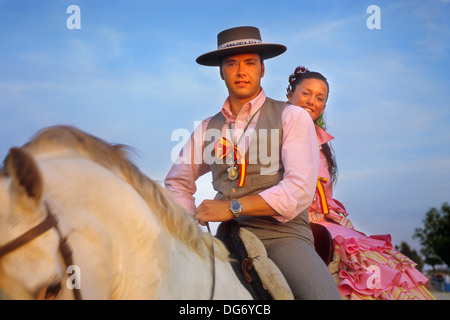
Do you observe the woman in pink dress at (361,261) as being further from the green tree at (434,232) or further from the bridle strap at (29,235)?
the green tree at (434,232)

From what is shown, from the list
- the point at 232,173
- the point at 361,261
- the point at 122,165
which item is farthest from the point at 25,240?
the point at 361,261

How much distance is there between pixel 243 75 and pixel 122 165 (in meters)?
1.61

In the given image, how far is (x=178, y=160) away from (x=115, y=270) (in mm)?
2032

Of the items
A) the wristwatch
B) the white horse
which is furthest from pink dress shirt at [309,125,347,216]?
the white horse

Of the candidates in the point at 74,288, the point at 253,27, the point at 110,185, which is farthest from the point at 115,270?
the point at 253,27

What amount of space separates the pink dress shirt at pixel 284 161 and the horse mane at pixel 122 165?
0.74 meters

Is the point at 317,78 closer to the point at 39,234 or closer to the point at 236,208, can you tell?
the point at 236,208

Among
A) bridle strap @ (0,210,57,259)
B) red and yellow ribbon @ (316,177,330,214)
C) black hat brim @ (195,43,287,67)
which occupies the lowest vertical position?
red and yellow ribbon @ (316,177,330,214)

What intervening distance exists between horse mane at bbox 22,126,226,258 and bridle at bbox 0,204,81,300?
45 centimetres

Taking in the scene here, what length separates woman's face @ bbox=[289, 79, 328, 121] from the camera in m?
5.51

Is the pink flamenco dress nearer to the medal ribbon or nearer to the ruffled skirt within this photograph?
the ruffled skirt

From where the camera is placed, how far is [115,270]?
75.3 inches

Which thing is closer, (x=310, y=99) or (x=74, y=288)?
(x=74, y=288)

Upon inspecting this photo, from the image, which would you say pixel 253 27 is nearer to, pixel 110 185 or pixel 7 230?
pixel 110 185
